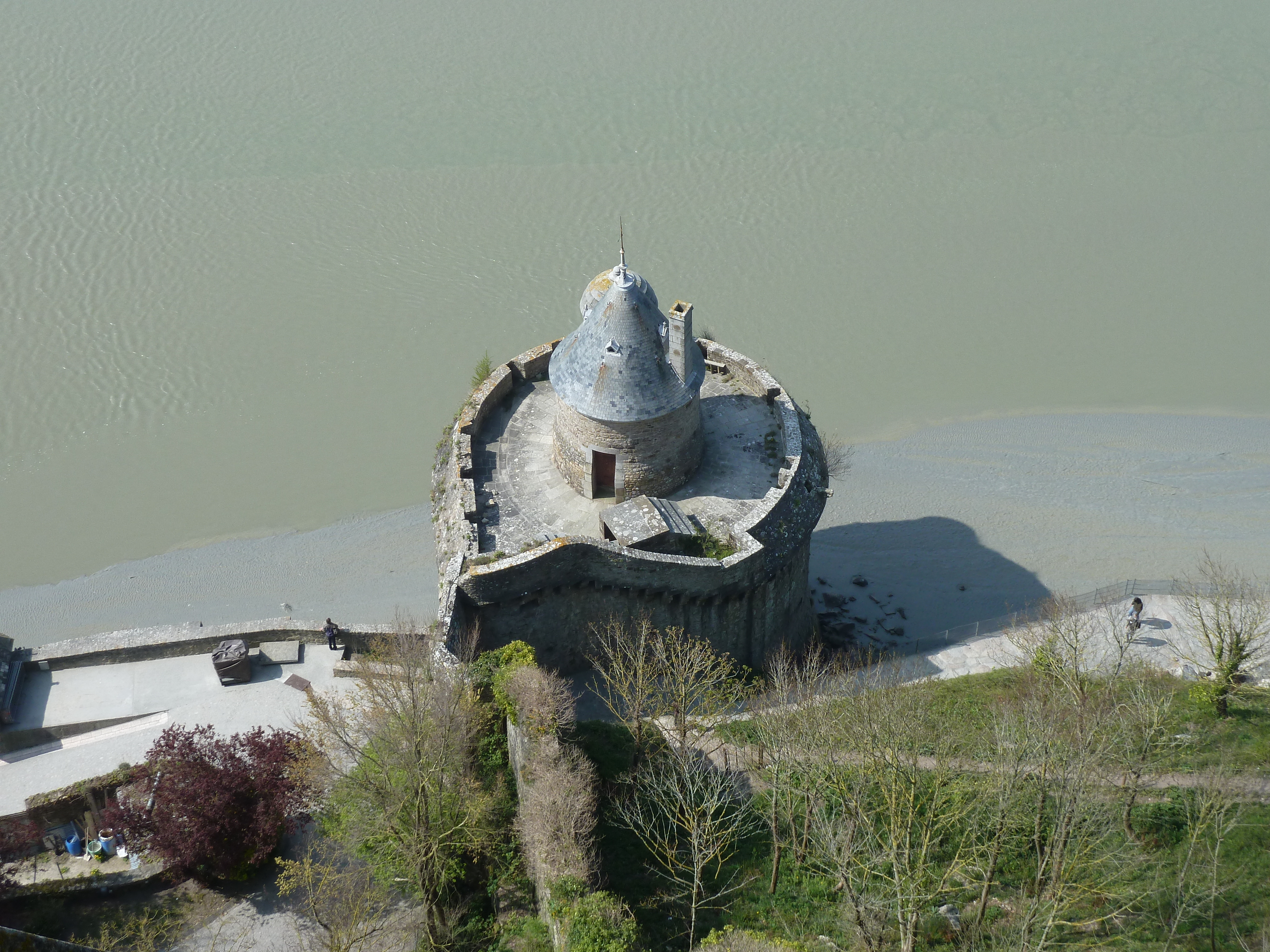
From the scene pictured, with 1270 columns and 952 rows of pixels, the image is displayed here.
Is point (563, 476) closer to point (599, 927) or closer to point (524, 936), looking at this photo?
point (524, 936)

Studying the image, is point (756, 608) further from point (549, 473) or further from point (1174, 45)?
point (1174, 45)

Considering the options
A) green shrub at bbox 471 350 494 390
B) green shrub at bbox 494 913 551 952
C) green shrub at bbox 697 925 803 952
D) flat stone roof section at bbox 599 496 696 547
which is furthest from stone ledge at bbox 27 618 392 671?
green shrub at bbox 697 925 803 952

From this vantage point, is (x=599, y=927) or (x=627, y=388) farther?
(x=627, y=388)

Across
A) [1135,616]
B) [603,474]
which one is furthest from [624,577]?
[1135,616]

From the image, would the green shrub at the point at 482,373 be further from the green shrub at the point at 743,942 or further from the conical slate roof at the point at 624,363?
the green shrub at the point at 743,942

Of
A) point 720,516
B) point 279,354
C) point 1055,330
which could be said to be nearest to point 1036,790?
point 720,516
